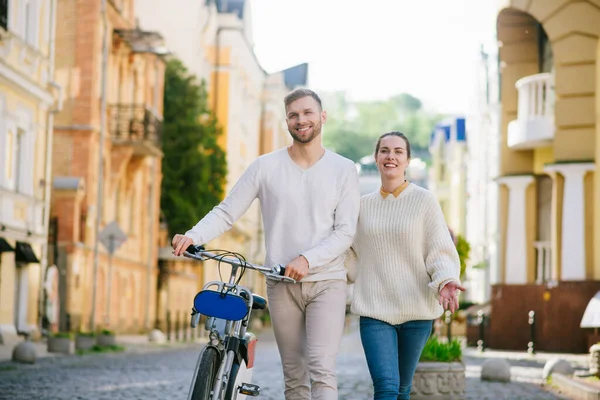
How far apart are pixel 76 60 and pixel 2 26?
1002cm

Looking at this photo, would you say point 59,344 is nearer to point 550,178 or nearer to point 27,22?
point 27,22

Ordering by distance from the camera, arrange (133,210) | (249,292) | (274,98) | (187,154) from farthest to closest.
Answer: (274,98)
(187,154)
(133,210)
(249,292)

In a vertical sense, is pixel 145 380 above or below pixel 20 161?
below

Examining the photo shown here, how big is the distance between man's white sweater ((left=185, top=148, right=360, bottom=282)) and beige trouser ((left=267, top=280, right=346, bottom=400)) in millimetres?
106

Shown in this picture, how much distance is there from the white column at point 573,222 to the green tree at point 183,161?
2225 centimetres

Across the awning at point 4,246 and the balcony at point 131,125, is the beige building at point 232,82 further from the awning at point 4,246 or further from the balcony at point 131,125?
the awning at point 4,246

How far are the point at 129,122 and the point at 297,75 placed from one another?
56370 mm

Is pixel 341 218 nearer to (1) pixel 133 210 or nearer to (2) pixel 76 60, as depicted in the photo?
(2) pixel 76 60

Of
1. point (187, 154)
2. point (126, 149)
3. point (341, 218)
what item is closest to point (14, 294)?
point (126, 149)

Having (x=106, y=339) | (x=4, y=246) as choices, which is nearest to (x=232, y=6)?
(x=106, y=339)

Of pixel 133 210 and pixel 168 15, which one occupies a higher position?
pixel 168 15

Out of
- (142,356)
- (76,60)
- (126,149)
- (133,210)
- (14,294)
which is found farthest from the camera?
(133,210)

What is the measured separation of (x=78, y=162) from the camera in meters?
37.0

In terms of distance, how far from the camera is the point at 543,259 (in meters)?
32.5
